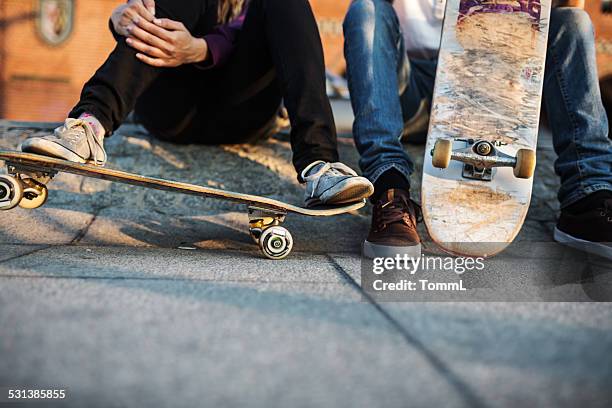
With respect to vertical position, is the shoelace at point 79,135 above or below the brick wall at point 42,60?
above

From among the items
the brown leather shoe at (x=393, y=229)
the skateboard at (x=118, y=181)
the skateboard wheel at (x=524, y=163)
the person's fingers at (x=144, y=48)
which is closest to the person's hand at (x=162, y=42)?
the person's fingers at (x=144, y=48)

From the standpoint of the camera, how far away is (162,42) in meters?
1.90

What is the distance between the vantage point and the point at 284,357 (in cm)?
96

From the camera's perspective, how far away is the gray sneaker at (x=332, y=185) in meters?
1.73

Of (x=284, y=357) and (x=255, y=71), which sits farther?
(x=255, y=71)

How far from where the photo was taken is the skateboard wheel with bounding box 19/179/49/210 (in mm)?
1680

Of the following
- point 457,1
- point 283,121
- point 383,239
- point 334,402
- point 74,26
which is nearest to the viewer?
point 334,402

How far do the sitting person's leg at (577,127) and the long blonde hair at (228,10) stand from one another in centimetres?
127

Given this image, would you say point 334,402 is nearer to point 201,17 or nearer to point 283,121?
point 201,17

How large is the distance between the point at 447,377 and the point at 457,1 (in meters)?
1.60

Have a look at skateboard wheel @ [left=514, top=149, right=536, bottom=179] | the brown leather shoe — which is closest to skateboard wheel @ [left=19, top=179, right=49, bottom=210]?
the brown leather shoe

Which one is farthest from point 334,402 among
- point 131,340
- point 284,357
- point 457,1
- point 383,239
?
point 457,1

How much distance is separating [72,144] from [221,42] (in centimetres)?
73

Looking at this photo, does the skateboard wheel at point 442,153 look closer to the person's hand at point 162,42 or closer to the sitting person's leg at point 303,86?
the sitting person's leg at point 303,86
